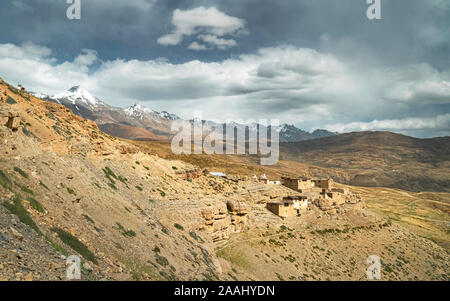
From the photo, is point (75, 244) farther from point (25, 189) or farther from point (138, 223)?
point (138, 223)

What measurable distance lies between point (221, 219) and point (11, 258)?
26.9 m

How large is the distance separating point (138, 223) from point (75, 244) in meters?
8.86

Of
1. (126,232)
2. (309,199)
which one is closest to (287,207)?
(309,199)

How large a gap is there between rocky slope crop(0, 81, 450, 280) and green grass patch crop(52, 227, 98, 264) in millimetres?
73

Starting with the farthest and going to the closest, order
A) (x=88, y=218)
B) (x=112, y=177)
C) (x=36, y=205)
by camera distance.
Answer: (x=112, y=177)
(x=88, y=218)
(x=36, y=205)

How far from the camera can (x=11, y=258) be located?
10859 millimetres

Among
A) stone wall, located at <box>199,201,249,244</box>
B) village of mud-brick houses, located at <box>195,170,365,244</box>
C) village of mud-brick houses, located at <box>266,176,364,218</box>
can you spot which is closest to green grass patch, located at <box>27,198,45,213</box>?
stone wall, located at <box>199,201,249,244</box>

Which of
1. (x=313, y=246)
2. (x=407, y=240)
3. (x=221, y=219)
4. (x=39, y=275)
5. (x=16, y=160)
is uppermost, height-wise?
(x=16, y=160)

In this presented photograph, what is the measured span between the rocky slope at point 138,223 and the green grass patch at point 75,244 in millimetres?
73

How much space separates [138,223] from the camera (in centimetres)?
2391

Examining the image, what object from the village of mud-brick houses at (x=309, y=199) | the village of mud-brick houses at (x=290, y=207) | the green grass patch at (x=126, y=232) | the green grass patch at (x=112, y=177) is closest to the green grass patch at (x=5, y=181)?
the green grass patch at (x=126, y=232)

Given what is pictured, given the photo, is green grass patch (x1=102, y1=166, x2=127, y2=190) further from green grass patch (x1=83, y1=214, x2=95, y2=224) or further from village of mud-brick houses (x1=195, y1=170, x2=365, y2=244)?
village of mud-brick houses (x1=195, y1=170, x2=365, y2=244)
